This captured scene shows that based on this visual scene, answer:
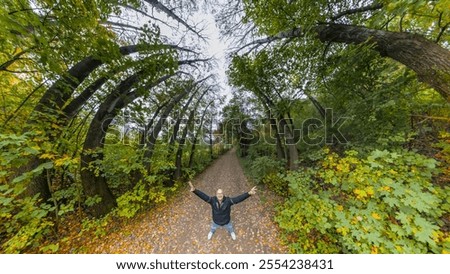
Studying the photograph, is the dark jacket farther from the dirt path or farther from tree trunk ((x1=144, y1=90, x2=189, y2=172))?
tree trunk ((x1=144, y1=90, x2=189, y2=172))

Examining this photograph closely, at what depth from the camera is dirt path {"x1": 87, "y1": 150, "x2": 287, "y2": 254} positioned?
3.32m

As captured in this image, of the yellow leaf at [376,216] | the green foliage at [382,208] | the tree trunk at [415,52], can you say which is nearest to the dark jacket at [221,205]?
the green foliage at [382,208]

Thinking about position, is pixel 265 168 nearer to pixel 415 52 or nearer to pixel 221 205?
pixel 221 205

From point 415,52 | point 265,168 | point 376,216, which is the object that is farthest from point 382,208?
point 265,168

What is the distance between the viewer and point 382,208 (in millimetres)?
2242

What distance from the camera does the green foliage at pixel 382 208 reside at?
6.35ft

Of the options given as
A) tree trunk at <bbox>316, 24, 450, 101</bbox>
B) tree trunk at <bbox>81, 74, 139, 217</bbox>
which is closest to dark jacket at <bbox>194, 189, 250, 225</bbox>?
tree trunk at <bbox>81, 74, 139, 217</bbox>

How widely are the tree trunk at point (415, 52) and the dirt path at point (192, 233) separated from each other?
156 inches

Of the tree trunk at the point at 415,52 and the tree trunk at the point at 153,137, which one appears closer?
the tree trunk at the point at 415,52

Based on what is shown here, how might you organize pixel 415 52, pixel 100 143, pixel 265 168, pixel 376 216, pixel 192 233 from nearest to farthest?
pixel 376 216 → pixel 415 52 → pixel 192 233 → pixel 100 143 → pixel 265 168

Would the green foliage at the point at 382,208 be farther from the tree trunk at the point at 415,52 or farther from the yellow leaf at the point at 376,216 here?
the tree trunk at the point at 415,52

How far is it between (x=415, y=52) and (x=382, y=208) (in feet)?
8.46

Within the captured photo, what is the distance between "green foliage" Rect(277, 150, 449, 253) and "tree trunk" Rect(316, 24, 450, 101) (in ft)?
3.88

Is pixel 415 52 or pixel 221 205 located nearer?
pixel 415 52
